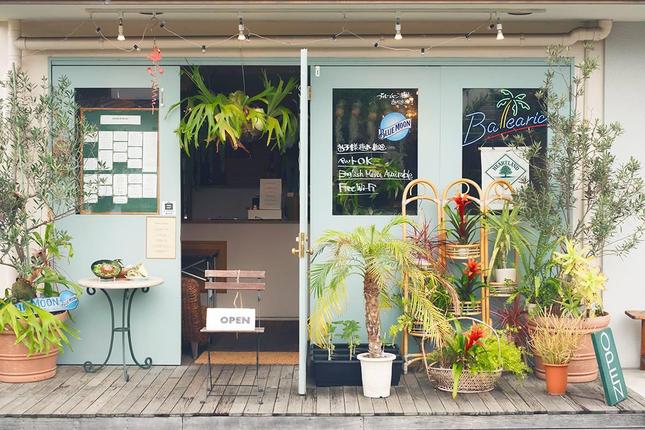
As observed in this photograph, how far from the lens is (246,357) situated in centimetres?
741

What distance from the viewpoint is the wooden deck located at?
5676 mm

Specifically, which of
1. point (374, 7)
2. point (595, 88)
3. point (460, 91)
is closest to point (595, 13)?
point (595, 88)

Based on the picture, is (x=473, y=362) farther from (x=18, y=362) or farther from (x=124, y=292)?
(x=18, y=362)

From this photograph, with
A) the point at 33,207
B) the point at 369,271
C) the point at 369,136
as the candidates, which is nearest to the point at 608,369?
the point at 369,271

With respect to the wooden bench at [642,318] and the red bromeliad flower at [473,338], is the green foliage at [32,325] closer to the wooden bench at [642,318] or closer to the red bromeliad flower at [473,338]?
the red bromeliad flower at [473,338]

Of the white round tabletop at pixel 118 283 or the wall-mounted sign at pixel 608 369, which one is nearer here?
the wall-mounted sign at pixel 608 369

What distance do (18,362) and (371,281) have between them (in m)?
2.59

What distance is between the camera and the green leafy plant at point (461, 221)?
6664 millimetres

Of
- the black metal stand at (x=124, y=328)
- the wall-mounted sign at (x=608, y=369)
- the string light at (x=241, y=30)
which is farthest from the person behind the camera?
the black metal stand at (x=124, y=328)

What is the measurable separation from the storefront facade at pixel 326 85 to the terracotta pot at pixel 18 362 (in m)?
0.57

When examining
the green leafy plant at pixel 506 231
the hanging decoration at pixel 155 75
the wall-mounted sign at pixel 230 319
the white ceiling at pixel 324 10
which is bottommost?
the wall-mounted sign at pixel 230 319

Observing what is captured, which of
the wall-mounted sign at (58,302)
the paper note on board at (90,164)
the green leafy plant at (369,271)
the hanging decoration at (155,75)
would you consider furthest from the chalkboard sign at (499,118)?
the wall-mounted sign at (58,302)

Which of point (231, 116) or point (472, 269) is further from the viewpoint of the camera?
point (231, 116)

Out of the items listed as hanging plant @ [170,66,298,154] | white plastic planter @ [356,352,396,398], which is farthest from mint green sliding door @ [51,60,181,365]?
white plastic planter @ [356,352,396,398]
